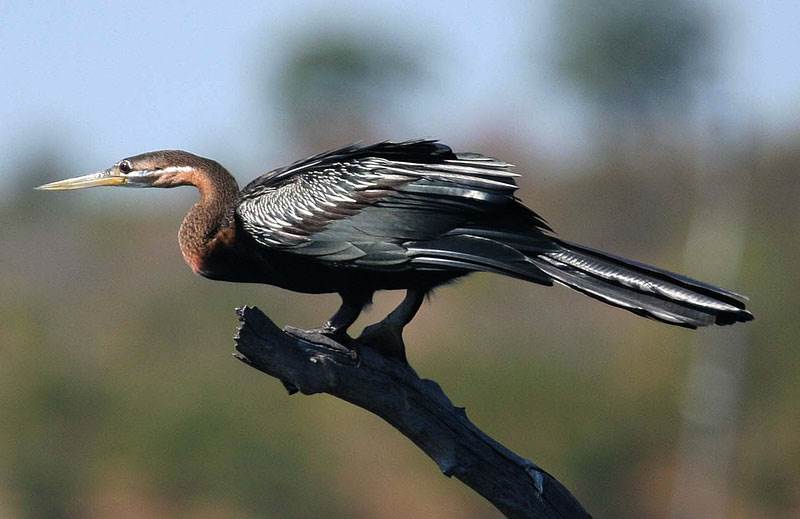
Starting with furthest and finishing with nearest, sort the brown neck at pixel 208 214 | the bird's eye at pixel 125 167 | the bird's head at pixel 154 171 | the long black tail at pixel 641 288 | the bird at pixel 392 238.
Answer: the bird's eye at pixel 125 167 < the bird's head at pixel 154 171 < the brown neck at pixel 208 214 < the bird at pixel 392 238 < the long black tail at pixel 641 288

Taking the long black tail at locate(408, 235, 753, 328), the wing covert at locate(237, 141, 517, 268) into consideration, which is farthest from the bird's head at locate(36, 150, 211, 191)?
the long black tail at locate(408, 235, 753, 328)

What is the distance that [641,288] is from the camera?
7887 mm

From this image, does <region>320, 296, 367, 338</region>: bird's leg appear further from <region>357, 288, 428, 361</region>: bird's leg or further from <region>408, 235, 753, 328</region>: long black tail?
<region>408, 235, 753, 328</region>: long black tail

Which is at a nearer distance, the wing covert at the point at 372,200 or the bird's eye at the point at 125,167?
the wing covert at the point at 372,200

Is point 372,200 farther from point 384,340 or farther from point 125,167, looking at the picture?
point 125,167

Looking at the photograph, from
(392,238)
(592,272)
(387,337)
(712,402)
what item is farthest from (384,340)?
(712,402)

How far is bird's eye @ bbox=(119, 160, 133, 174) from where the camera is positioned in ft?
30.0

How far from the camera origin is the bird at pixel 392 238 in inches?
312

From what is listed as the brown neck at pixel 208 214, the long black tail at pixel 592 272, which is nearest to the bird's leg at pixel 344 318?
the long black tail at pixel 592 272

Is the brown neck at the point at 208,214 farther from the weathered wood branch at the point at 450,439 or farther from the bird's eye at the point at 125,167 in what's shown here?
the weathered wood branch at the point at 450,439

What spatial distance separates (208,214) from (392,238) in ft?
3.12

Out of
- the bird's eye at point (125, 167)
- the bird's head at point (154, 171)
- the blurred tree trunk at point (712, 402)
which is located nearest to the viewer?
the bird's head at point (154, 171)

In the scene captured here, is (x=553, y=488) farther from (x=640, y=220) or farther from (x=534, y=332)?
(x=640, y=220)

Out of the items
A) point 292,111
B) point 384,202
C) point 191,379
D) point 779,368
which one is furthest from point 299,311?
point 292,111
